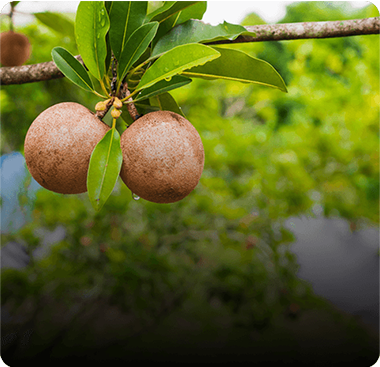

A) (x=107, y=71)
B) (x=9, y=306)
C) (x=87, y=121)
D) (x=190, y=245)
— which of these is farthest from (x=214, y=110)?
(x=9, y=306)

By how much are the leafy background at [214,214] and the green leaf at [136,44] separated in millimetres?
1174

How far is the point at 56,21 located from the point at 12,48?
29cm

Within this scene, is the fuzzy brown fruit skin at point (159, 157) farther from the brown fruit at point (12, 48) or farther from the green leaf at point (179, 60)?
the brown fruit at point (12, 48)

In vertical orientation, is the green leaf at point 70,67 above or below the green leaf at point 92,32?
below

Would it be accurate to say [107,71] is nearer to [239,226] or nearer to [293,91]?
[239,226]

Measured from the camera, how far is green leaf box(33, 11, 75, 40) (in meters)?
1.16

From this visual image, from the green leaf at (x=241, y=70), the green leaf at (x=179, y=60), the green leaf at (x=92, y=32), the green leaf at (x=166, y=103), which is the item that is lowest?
the green leaf at (x=179, y=60)

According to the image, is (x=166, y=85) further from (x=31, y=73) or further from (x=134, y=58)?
(x=31, y=73)

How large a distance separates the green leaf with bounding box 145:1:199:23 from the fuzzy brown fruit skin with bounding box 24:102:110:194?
0.22 meters

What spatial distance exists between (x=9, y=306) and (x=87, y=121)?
2.12m

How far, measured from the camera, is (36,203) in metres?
1.80

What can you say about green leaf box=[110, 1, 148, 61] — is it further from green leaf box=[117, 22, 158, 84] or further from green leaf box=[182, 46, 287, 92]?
green leaf box=[182, 46, 287, 92]

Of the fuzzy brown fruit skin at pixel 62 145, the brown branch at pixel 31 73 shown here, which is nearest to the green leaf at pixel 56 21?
the brown branch at pixel 31 73

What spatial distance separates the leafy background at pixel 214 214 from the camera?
174cm
